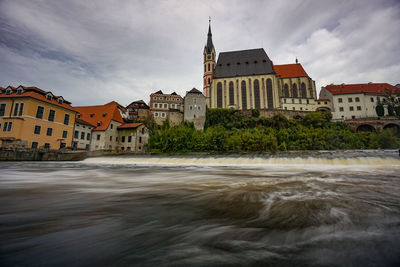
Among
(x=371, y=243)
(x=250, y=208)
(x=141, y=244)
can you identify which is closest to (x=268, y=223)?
(x=250, y=208)

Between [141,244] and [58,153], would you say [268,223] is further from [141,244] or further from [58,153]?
[58,153]

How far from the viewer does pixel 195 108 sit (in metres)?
41.6

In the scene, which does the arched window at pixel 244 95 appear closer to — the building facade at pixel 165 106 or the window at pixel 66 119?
the building facade at pixel 165 106

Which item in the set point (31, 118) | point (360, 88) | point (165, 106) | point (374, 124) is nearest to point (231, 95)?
point (165, 106)

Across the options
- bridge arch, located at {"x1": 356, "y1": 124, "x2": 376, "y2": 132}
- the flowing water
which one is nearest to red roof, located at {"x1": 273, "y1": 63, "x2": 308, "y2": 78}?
bridge arch, located at {"x1": 356, "y1": 124, "x2": 376, "y2": 132}

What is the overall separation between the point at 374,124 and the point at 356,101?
10654 millimetres

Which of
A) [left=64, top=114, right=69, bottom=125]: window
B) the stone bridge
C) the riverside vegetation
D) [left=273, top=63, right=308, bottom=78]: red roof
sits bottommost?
the riverside vegetation

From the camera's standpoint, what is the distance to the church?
161 ft

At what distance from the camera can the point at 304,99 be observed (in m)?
48.9

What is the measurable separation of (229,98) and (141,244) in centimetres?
5259

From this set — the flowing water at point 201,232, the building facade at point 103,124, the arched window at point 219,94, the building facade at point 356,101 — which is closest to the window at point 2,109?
the building facade at point 103,124

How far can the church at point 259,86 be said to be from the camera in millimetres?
49094

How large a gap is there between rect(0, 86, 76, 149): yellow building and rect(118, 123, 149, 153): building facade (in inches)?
386

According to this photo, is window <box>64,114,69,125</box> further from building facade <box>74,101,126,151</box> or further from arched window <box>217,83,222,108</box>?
arched window <box>217,83,222,108</box>
